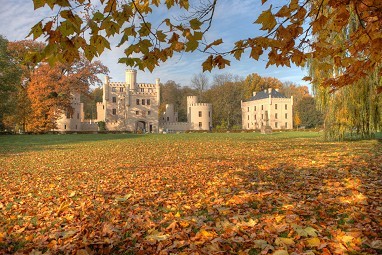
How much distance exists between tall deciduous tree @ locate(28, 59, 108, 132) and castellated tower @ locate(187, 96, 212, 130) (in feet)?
78.8

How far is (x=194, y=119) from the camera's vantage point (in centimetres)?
6050

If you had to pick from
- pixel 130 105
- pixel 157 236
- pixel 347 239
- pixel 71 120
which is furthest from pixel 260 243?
pixel 130 105

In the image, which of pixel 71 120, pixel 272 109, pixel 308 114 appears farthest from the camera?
pixel 272 109

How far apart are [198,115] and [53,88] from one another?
29081 mm

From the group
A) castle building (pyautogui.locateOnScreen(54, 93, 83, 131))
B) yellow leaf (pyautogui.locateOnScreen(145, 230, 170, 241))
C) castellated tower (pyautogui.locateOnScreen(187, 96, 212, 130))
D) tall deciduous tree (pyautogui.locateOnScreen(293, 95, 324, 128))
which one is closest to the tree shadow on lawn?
yellow leaf (pyautogui.locateOnScreen(145, 230, 170, 241))

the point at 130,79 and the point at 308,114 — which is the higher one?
the point at 130,79

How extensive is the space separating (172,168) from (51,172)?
3164 mm

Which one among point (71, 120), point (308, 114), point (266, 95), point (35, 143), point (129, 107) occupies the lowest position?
point (35, 143)

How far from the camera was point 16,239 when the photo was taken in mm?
3322

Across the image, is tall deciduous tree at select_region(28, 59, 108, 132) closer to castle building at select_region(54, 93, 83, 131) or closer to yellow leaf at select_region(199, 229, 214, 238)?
castle building at select_region(54, 93, 83, 131)

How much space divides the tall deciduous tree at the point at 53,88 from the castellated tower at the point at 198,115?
78.8 ft

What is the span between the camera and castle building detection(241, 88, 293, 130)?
210ft

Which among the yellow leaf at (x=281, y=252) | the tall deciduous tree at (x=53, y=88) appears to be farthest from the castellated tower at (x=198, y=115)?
the yellow leaf at (x=281, y=252)

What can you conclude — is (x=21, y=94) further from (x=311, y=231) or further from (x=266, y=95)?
(x=266, y=95)
